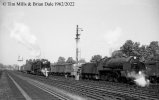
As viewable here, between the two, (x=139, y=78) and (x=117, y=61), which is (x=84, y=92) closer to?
(x=139, y=78)

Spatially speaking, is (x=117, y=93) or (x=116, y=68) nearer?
(x=117, y=93)

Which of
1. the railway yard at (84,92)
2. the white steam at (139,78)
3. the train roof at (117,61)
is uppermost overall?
the train roof at (117,61)

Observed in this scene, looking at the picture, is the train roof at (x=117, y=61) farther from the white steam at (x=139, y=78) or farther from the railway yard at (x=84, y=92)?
the railway yard at (x=84, y=92)

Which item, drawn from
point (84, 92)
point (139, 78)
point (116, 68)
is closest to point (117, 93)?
point (84, 92)

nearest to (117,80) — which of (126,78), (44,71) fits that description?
(126,78)

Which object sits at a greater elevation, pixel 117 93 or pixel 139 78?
pixel 139 78

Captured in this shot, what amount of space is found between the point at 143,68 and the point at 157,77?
6.14 m

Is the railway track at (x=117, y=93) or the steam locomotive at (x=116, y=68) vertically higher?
the steam locomotive at (x=116, y=68)

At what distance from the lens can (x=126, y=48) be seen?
83.6 metres

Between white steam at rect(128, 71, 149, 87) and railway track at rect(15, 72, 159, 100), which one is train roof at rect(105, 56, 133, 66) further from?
railway track at rect(15, 72, 159, 100)

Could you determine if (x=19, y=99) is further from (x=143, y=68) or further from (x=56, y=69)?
(x=56, y=69)

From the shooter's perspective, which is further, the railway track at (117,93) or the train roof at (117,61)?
the train roof at (117,61)

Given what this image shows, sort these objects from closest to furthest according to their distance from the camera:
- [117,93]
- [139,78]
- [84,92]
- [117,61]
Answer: [117,93] → [84,92] → [139,78] → [117,61]

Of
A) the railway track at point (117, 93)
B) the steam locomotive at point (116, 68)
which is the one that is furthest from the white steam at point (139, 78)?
the railway track at point (117, 93)
